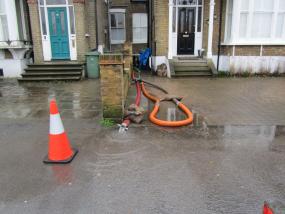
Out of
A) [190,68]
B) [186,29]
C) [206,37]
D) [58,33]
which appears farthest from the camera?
[186,29]

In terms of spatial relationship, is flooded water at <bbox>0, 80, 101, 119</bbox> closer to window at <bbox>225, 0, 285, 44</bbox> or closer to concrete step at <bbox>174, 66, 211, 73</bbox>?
concrete step at <bbox>174, 66, 211, 73</bbox>

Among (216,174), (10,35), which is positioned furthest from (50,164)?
(10,35)

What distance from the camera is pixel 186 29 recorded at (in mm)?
12680

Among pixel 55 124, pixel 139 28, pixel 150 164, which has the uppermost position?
pixel 139 28

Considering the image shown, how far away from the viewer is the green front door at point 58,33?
37.8ft

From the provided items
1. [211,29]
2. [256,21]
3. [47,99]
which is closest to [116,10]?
[211,29]

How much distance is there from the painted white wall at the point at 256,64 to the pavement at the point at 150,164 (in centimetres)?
511

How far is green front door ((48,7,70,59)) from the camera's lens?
11523mm

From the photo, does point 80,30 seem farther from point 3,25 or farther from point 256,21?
point 256,21

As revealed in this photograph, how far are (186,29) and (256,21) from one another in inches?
123

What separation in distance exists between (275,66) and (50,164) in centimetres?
1092

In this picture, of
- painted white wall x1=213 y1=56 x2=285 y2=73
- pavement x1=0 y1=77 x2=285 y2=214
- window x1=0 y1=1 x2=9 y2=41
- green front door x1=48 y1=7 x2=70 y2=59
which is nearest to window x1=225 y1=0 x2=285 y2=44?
painted white wall x1=213 y1=56 x2=285 y2=73

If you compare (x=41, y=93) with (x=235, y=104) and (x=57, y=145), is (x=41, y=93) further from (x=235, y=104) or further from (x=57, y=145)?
(x=235, y=104)

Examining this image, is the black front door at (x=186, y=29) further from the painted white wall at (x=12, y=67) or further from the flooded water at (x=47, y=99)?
the painted white wall at (x=12, y=67)
